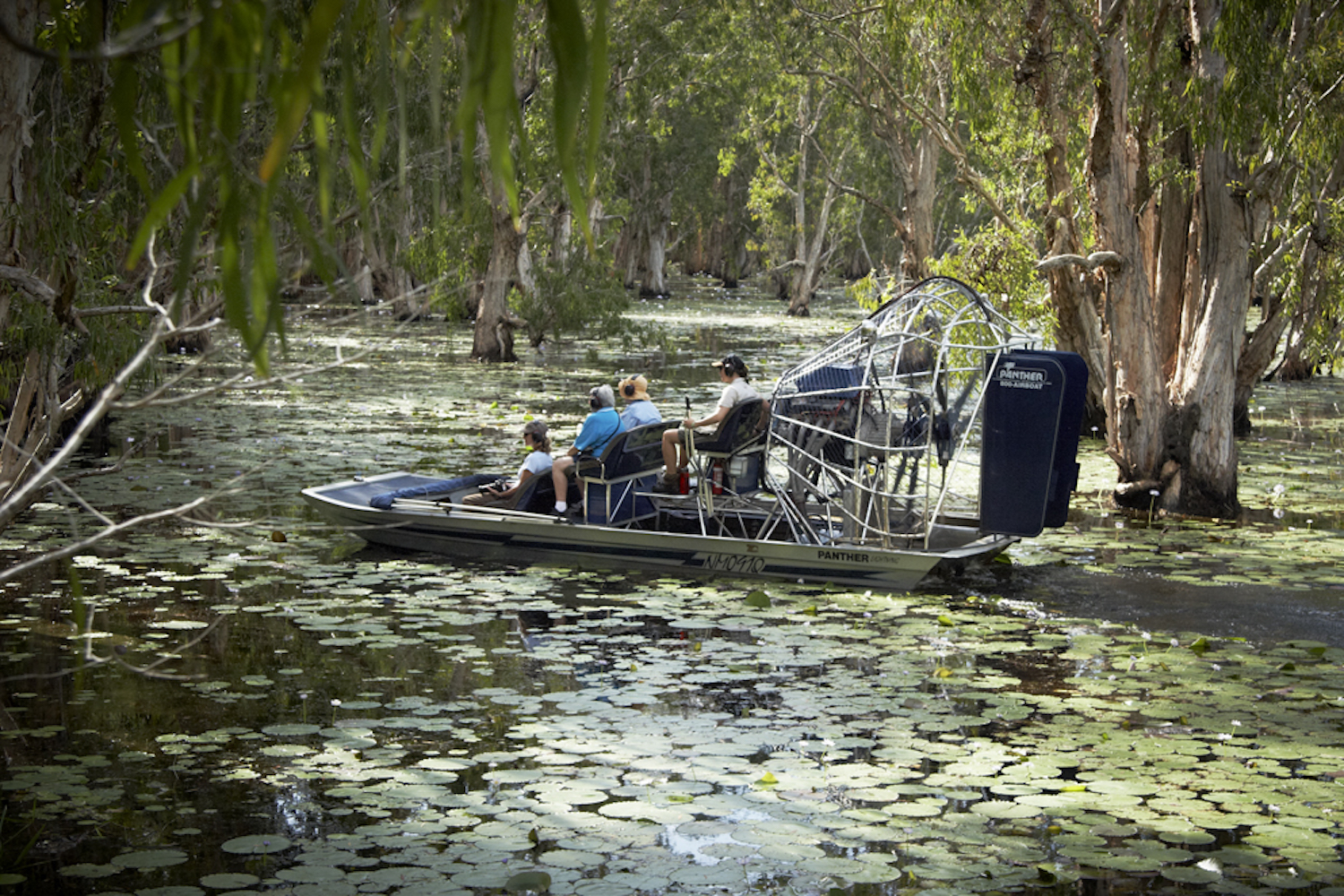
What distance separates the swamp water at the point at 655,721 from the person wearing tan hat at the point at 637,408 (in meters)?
1.11

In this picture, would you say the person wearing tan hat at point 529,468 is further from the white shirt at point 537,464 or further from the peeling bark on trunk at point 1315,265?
the peeling bark on trunk at point 1315,265

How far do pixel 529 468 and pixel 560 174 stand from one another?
322 cm

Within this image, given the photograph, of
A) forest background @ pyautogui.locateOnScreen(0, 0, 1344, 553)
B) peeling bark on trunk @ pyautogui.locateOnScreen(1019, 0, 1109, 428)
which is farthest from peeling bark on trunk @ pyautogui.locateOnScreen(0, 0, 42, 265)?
peeling bark on trunk @ pyautogui.locateOnScreen(1019, 0, 1109, 428)

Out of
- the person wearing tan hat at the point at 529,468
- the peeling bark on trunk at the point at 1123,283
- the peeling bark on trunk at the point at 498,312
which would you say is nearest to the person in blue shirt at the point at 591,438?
the person wearing tan hat at the point at 529,468

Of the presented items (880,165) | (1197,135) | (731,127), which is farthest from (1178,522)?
(731,127)

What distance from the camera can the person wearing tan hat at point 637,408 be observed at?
10086 millimetres

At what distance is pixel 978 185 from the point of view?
1634cm

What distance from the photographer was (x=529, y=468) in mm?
10367

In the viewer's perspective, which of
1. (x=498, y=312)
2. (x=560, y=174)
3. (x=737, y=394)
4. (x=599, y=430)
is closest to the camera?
(x=737, y=394)

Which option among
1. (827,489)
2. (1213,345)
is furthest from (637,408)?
(1213,345)

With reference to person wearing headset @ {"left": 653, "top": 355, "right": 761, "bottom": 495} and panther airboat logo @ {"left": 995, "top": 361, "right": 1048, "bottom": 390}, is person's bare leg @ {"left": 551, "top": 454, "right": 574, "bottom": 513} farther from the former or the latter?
panther airboat logo @ {"left": 995, "top": 361, "right": 1048, "bottom": 390}

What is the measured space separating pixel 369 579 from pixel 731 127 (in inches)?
1721

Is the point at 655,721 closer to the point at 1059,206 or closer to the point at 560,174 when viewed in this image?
the point at 560,174

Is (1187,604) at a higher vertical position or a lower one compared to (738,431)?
lower
